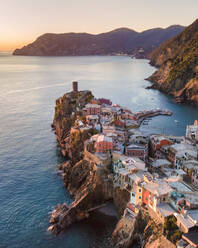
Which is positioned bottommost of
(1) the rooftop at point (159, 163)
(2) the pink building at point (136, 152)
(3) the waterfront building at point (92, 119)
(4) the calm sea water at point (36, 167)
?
(4) the calm sea water at point (36, 167)

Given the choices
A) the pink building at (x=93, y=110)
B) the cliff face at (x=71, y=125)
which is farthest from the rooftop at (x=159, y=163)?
the pink building at (x=93, y=110)

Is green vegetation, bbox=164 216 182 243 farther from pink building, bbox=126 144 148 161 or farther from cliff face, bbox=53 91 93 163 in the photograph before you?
cliff face, bbox=53 91 93 163

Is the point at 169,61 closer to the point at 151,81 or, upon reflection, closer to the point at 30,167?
the point at 151,81

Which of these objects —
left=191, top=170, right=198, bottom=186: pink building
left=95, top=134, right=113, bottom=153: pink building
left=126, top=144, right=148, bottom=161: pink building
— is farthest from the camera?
left=126, top=144, right=148, bottom=161: pink building

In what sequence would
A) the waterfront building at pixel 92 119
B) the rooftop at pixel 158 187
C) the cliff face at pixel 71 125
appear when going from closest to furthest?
1. the rooftop at pixel 158 187
2. the cliff face at pixel 71 125
3. the waterfront building at pixel 92 119

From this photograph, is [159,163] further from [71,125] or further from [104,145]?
[71,125]

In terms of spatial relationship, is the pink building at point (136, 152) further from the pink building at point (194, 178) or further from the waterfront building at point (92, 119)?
the waterfront building at point (92, 119)

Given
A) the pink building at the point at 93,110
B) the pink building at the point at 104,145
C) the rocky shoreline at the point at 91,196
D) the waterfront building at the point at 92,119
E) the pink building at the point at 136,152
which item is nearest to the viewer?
the rocky shoreline at the point at 91,196

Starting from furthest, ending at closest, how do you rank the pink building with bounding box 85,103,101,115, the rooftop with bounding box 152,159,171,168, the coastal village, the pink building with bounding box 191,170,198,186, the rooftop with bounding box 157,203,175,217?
the pink building with bounding box 85,103,101,115 → the rooftop with bounding box 152,159,171,168 → the pink building with bounding box 191,170,198,186 → the rooftop with bounding box 157,203,175,217 → the coastal village

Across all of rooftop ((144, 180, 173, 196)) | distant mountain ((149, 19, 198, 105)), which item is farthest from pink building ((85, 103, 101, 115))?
distant mountain ((149, 19, 198, 105))
